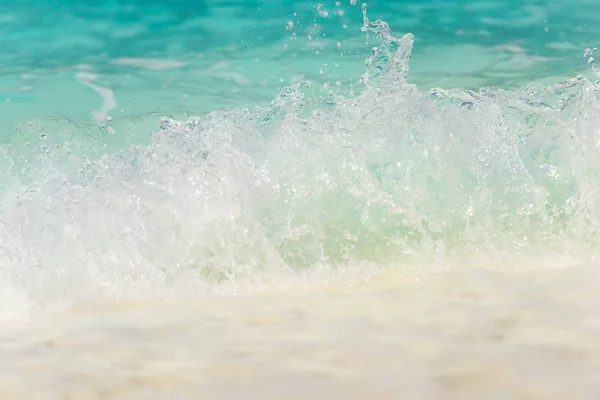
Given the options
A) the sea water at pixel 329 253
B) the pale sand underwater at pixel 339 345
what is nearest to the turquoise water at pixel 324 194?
the sea water at pixel 329 253

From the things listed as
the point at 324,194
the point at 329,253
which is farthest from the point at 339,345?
the point at 324,194

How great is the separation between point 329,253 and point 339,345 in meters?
1.74

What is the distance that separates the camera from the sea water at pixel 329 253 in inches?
89.0

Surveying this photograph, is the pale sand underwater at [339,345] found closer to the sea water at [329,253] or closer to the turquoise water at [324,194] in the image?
the sea water at [329,253]

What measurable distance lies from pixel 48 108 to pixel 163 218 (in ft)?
47.9

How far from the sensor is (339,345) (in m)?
2.52

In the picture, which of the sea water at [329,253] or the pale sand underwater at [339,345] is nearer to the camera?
the pale sand underwater at [339,345]

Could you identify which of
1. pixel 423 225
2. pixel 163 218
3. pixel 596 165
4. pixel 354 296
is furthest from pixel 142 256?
pixel 596 165

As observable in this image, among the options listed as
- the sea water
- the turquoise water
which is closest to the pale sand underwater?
the sea water

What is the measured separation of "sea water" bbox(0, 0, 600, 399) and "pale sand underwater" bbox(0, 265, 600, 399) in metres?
0.01

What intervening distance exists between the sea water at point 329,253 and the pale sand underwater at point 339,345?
0.01 metres

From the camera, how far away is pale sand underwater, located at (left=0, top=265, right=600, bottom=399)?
2.07 metres

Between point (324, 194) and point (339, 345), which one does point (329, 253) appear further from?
point (339, 345)

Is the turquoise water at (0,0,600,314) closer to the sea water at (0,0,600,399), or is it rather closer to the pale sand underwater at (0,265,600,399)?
the sea water at (0,0,600,399)
